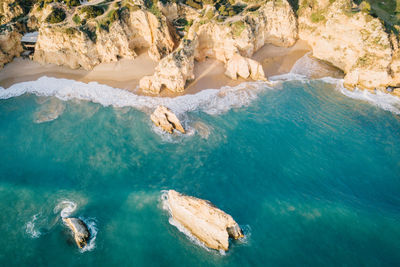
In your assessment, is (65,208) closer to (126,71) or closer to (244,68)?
(126,71)

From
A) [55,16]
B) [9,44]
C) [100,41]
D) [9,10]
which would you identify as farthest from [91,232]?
[9,10]

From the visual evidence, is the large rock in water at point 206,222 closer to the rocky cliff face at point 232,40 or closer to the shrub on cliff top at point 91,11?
the rocky cliff face at point 232,40

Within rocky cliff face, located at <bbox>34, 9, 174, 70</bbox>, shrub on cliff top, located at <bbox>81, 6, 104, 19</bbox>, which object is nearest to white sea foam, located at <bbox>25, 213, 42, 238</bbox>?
rocky cliff face, located at <bbox>34, 9, 174, 70</bbox>

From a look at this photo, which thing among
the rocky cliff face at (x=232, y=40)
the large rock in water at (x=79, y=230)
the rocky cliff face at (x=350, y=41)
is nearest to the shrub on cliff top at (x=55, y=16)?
the rocky cliff face at (x=232, y=40)

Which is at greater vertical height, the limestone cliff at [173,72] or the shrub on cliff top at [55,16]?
the shrub on cliff top at [55,16]

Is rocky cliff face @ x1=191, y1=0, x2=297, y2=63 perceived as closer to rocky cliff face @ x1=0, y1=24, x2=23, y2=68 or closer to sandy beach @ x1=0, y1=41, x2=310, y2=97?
sandy beach @ x1=0, y1=41, x2=310, y2=97
